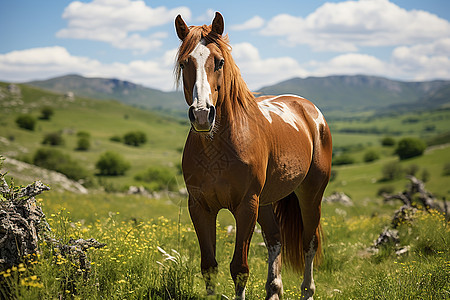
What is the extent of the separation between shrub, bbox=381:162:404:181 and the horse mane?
83.1m

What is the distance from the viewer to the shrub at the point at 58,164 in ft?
200

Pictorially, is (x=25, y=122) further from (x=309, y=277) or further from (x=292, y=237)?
(x=309, y=277)

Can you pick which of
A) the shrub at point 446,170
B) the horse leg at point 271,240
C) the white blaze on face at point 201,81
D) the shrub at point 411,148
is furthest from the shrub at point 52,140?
the white blaze on face at point 201,81

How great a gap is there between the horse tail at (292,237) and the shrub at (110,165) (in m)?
79.4

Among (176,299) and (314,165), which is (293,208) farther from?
(176,299)

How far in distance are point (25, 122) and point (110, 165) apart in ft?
151

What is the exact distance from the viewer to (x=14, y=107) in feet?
455

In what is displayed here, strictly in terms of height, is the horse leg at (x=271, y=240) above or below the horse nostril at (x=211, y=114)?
below

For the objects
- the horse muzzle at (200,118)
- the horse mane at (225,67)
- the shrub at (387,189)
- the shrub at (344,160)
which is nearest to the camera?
the horse muzzle at (200,118)

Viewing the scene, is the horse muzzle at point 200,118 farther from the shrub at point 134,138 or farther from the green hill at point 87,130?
the shrub at point 134,138

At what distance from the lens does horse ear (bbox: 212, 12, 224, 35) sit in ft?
11.7

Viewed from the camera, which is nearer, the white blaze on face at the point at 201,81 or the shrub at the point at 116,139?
the white blaze on face at the point at 201,81

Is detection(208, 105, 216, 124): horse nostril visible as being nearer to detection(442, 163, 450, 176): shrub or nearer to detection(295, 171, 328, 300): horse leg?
detection(295, 171, 328, 300): horse leg

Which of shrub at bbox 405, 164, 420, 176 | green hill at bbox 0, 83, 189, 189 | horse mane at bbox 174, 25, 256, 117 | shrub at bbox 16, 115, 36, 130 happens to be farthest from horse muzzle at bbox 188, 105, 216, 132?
shrub at bbox 16, 115, 36, 130
